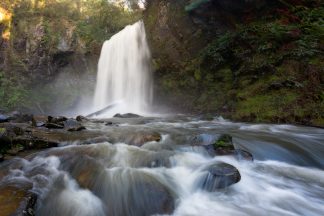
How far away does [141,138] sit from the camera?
675cm

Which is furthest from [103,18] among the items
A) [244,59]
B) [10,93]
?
[244,59]

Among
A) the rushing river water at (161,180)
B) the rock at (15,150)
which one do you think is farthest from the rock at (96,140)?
the rock at (15,150)

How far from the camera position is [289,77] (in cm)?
1027

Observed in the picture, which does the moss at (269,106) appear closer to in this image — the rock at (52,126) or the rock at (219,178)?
the rock at (219,178)

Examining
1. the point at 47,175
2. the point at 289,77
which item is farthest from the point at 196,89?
the point at 47,175

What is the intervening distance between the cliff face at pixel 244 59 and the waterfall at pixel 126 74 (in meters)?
0.99

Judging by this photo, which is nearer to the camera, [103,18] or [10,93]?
[10,93]

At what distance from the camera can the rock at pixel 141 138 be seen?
6583 millimetres

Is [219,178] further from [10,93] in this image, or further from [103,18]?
[103,18]

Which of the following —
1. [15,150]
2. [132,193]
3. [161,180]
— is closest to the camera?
[132,193]

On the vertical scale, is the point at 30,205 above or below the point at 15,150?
below

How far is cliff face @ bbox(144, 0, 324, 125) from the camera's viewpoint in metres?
9.96

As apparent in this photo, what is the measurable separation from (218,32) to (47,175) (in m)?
11.0

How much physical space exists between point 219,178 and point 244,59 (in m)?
8.38
